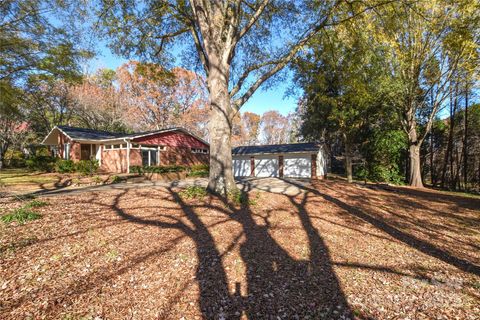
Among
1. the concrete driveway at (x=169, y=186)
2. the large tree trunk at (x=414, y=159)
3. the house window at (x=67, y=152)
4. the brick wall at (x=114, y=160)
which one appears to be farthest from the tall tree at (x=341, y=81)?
the house window at (x=67, y=152)

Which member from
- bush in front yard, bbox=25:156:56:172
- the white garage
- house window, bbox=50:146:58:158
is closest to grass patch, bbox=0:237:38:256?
bush in front yard, bbox=25:156:56:172

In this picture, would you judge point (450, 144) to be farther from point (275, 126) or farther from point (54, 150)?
point (54, 150)

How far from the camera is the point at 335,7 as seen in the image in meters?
7.99

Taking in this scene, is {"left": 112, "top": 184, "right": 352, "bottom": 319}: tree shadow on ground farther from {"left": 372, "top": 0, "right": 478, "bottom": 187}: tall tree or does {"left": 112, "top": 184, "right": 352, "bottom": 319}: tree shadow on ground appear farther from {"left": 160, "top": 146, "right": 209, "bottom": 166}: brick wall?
{"left": 160, "top": 146, "right": 209, "bottom": 166}: brick wall

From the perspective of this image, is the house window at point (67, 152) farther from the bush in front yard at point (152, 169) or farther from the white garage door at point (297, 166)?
the white garage door at point (297, 166)

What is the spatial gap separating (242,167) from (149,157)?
9297 millimetres

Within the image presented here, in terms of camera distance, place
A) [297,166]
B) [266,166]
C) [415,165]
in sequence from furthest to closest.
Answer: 1. [266,166]
2. [297,166]
3. [415,165]

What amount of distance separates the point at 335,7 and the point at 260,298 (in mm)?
9423

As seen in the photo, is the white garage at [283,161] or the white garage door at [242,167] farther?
the white garage door at [242,167]

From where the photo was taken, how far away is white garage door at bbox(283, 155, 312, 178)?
20250 millimetres

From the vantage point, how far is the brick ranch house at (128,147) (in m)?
18.7

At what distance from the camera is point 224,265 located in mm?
3795

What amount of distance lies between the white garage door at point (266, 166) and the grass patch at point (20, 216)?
18662mm

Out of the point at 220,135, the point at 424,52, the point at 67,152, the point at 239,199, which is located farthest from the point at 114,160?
the point at 424,52
